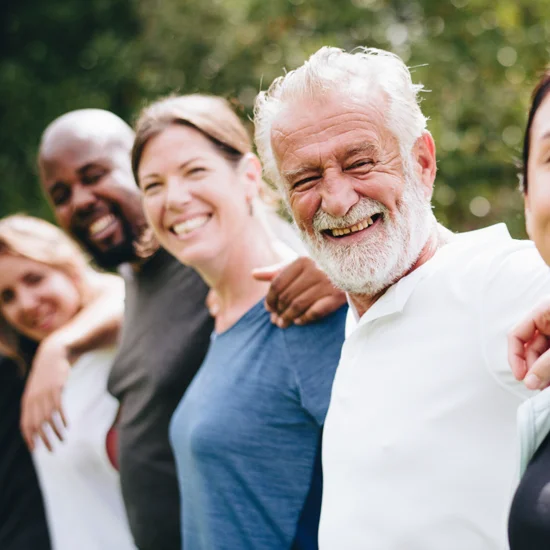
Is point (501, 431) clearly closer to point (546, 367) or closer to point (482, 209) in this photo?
point (546, 367)

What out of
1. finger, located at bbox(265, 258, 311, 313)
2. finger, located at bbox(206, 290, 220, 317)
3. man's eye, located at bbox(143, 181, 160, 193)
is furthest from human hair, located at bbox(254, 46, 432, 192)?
finger, located at bbox(206, 290, 220, 317)

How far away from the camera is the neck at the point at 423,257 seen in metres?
1.83

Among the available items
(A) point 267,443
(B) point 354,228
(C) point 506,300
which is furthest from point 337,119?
(A) point 267,443

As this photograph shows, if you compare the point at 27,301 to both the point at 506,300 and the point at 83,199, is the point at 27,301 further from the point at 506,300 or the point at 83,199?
the point at 506,300

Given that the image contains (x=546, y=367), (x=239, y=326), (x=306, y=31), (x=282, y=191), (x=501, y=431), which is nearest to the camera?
(x=546, y=367)

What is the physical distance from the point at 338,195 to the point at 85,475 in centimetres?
194

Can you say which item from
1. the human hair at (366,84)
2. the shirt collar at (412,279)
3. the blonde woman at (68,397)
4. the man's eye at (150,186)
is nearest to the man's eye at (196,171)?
the man's eye at (150,186)

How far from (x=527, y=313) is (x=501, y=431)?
0.77 ft

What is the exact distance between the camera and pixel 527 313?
4.76 feet

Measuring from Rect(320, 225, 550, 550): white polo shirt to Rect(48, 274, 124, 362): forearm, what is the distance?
1.73 m

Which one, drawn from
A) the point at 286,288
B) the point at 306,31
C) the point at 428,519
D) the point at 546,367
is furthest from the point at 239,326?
the point at 306,31

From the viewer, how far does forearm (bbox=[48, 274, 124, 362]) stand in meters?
3.24

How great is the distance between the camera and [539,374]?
1.37 metres

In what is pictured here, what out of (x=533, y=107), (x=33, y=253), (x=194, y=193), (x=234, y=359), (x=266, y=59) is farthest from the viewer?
(x=266, y=59)
